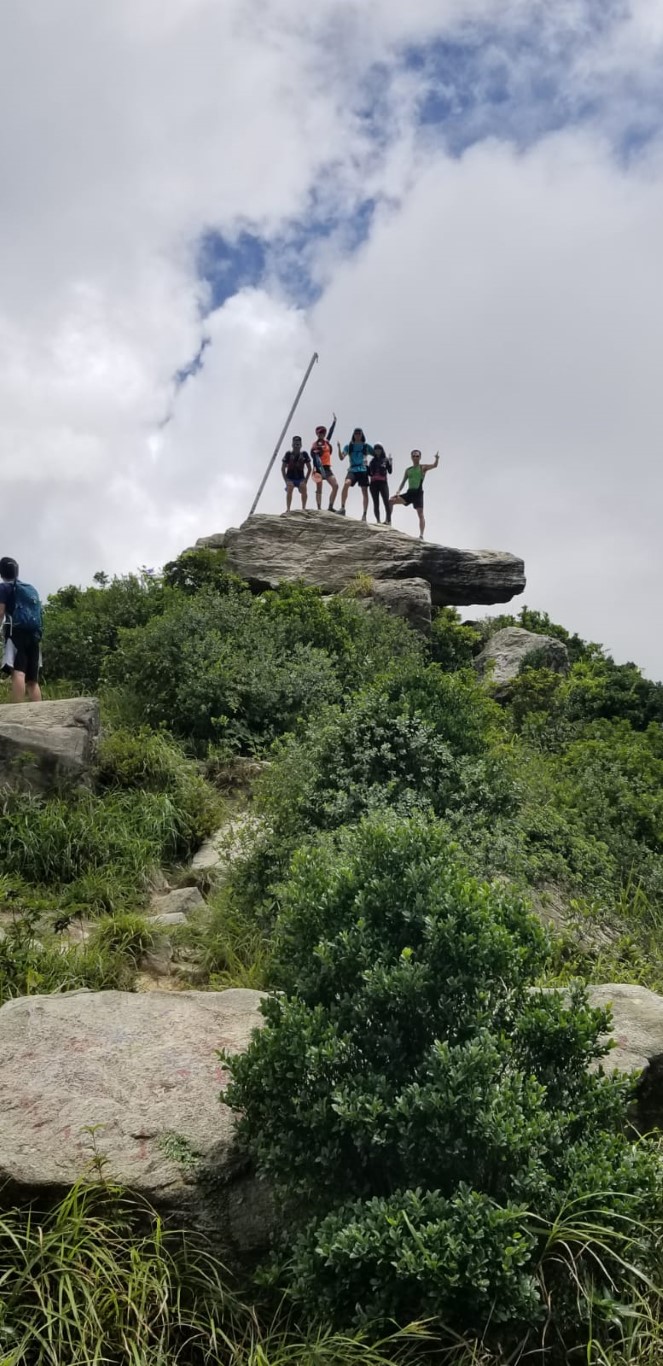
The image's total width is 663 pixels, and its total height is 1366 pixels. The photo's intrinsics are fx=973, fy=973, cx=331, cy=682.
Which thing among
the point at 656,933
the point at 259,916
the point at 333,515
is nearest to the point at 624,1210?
the point at 259,916

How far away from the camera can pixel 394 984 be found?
10.4 ft

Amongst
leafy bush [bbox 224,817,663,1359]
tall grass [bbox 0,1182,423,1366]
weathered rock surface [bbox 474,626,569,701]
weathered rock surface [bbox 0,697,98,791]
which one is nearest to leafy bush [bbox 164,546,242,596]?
weathered rock surface [bbox 474,626,569,701]

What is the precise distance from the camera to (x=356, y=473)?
61.7ft

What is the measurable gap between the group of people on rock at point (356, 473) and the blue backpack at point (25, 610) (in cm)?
967

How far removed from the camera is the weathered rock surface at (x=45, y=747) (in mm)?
7633

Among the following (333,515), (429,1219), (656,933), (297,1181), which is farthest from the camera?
(333,515)

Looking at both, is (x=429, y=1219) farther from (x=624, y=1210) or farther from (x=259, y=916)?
(x=259, y=916)

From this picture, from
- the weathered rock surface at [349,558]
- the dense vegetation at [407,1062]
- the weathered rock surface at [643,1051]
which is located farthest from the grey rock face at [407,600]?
the weathered rock surface at [643,1051]

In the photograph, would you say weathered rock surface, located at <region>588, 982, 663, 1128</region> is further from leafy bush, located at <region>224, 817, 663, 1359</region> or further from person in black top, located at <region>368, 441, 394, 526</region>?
person in black top, located at <region>368, 441, 394, 526</region>

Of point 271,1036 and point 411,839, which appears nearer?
point 271,1036

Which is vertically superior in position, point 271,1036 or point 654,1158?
point 271,1036

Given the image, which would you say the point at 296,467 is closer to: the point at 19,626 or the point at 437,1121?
the point at 19,626

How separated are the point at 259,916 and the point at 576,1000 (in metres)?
2.77

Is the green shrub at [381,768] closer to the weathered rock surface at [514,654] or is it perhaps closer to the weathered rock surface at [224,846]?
the weathered rock surface at [224,846]
